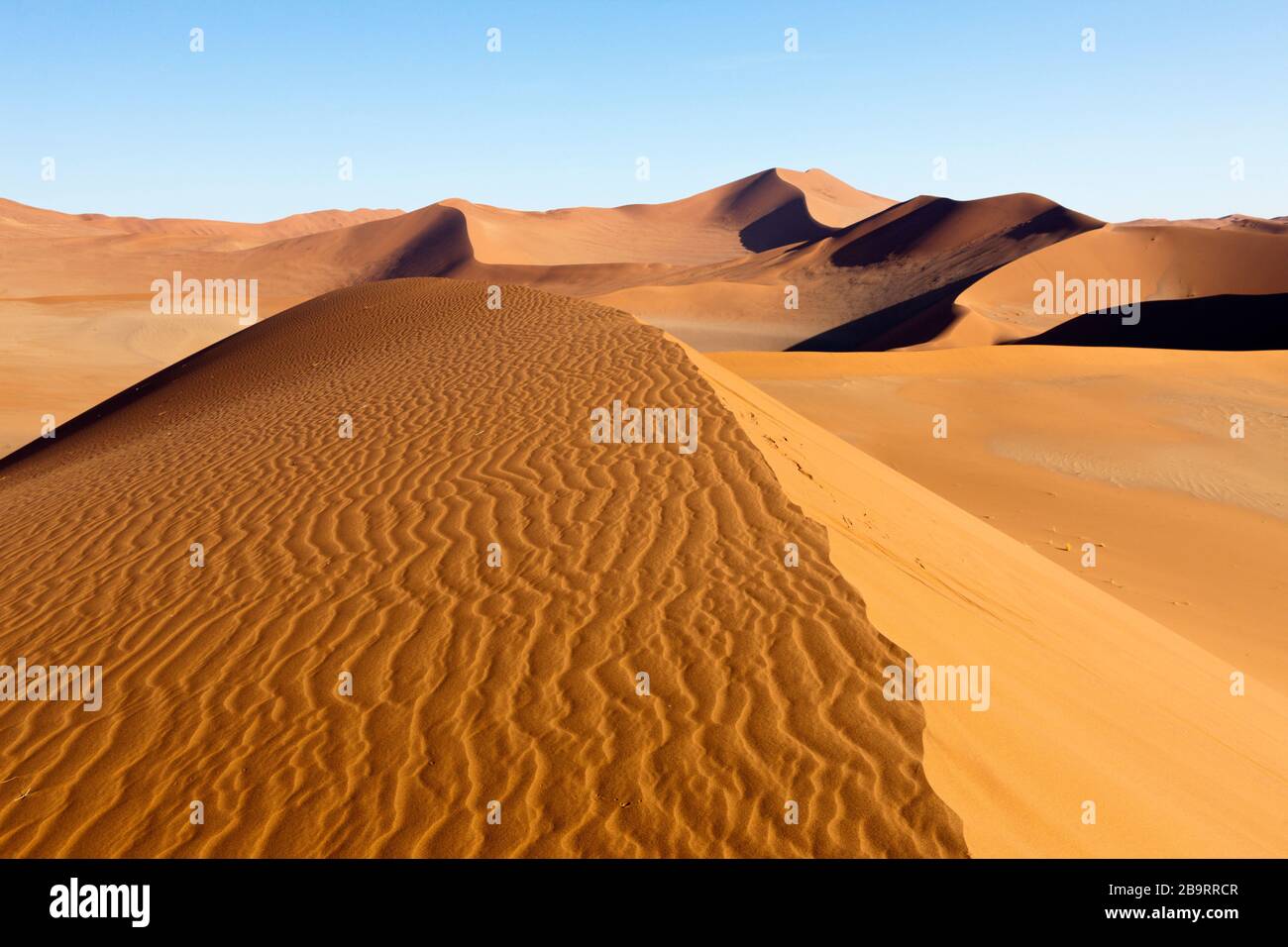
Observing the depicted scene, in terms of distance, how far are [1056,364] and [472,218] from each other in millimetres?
82288

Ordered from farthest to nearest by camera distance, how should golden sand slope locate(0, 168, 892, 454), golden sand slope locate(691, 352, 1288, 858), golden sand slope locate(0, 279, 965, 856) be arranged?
1. golden sand slope locate(0, 168, 892, 454)
2. golden sand slope locate(691, 352, 1288, 858)
3. golden sand slope locate(0, 279, 965, 856)

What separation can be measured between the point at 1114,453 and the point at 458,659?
15226mm

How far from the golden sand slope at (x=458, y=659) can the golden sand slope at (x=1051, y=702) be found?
31 cm

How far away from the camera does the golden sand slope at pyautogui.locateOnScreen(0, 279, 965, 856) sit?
3816 mm

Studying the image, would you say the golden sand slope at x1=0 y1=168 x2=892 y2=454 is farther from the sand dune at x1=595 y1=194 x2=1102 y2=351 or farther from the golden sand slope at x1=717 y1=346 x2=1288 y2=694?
the golden sand slope at x1=717 y1=346 x2=1288 y2=694

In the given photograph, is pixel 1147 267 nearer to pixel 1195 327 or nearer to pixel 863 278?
pixel 1195 327

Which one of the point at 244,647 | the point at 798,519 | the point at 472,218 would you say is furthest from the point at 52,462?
the point at 472,218

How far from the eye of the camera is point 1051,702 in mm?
5246

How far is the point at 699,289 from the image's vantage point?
62.5 m

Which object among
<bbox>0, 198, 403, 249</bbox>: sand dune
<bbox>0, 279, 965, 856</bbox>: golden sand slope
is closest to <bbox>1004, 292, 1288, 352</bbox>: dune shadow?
<bbox>0, 279, 965, 856</bbox>: golden sand slope

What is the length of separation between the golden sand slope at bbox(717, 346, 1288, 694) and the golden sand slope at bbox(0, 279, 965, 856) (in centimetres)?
612

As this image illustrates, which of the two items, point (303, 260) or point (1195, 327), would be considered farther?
point (303, 260)

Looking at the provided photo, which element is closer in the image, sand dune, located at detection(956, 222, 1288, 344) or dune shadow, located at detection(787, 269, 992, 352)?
dune shadow, located at detection(787, 269, 992, 352)

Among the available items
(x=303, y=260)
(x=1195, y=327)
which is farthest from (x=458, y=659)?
(x=303, y=260)
